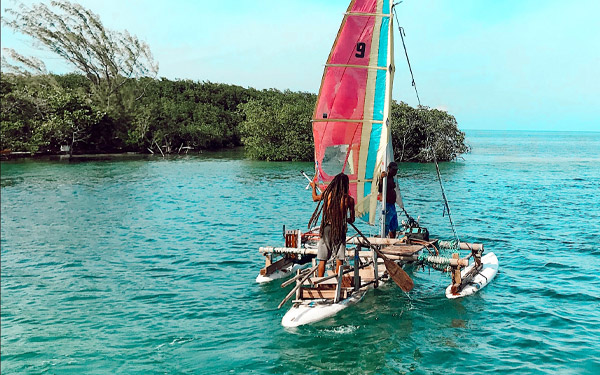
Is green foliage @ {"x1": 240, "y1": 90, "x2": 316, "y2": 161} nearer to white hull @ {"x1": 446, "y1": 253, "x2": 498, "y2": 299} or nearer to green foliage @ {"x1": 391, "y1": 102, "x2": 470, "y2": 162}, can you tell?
green foliage @ {"x1": 391, "y1": 102, "x2": 470, "y2": 162}

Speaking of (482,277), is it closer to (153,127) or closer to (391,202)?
(391,202)

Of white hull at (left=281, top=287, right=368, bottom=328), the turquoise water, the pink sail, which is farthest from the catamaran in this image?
white hull at (left=281, top=287, right=368, bottom=328)

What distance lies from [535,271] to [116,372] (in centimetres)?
1287

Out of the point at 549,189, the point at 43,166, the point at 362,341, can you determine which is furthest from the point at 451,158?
the point at 362,341

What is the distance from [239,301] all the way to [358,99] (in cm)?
615

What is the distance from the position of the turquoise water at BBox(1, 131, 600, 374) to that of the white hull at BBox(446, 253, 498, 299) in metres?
0.22

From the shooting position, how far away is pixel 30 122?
5044 cm

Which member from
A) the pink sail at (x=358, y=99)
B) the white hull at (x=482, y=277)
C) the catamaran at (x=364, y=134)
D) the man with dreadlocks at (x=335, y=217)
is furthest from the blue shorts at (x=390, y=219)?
the man with dreadlocks at (x=335, y=217)

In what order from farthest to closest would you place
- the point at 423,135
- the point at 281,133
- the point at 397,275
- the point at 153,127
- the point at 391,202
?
1. the point at 153,127
2. the point at 423,135
3. the point at 281,133
4. the point at 391,202
5. the point at 397,275

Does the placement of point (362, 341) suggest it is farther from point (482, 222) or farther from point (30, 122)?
point (30, 122)

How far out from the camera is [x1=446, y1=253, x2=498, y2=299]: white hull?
518 inches

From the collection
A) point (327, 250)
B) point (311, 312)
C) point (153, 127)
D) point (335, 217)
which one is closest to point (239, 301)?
point (311, 312)

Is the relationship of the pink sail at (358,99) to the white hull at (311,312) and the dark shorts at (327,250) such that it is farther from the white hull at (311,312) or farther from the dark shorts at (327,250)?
the white hull at (311,312)

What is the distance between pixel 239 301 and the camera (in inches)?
510
